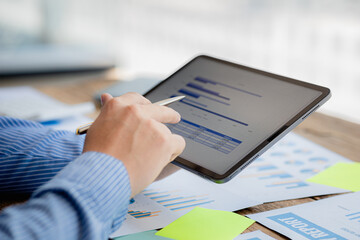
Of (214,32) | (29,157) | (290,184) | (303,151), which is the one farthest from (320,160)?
(214,32)

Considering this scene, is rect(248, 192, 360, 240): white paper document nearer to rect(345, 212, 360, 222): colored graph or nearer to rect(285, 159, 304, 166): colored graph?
rect(345, 212, 360, 222): colored graph

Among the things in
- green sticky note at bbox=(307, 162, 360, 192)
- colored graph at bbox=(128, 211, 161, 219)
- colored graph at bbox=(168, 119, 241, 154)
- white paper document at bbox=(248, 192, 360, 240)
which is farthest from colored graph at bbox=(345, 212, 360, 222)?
colored graph at bbox=(128, 211, 161, 219)

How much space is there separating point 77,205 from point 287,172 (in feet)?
1.72

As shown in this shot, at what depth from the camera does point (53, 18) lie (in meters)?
3.60

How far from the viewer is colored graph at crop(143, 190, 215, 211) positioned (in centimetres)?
73

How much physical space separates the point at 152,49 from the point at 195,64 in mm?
2851

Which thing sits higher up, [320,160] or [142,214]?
[320,160]

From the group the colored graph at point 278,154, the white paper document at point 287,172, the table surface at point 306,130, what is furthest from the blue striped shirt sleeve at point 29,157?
the colored graph at point 278,154

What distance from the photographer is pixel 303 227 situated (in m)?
0.65

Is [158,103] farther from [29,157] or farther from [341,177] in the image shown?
[341,177]

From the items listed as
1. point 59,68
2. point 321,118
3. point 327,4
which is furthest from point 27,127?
point 59,68

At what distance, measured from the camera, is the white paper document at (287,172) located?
0.79 meters

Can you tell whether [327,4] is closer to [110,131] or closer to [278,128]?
[278,128]

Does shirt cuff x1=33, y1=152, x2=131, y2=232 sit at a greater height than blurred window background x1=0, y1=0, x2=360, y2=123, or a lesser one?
lesser
